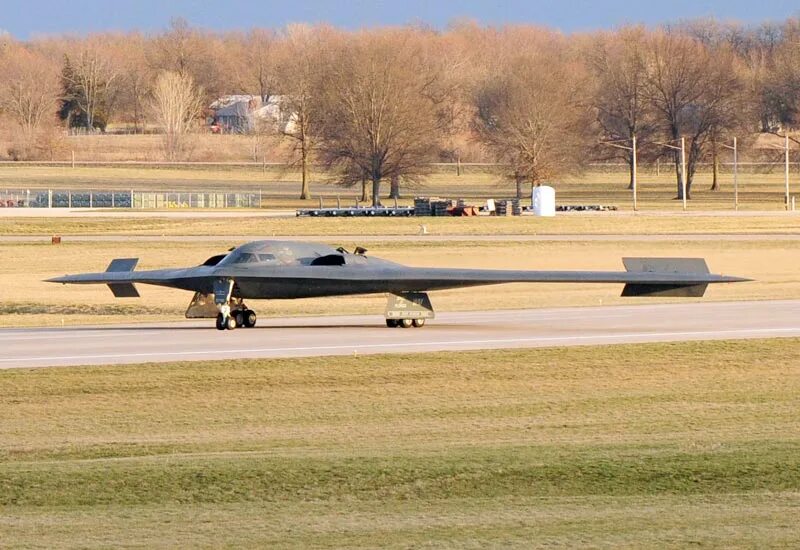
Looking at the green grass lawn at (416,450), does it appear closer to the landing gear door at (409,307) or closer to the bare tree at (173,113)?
the landing gear door at (409,307)

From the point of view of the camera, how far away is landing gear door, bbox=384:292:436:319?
2920 cm

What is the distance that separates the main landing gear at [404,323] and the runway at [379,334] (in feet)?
0.86

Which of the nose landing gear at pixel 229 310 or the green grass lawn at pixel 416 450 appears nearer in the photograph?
the green grass lawn at pixel 416 450

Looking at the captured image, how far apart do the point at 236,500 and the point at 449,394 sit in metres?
8.65

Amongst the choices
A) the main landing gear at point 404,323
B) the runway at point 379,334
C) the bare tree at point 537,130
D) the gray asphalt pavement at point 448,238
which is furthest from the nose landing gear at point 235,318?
the bare tree at point 537,130

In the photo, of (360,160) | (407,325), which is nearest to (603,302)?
(407,325)

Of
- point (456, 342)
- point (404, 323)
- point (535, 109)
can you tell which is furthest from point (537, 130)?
point (456, 342)

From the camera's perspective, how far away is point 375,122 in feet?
368

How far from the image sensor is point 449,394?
20438mm

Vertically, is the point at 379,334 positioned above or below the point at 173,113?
below

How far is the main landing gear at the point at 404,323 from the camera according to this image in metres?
29.5

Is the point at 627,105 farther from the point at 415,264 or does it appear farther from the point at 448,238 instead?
the point at 415,264

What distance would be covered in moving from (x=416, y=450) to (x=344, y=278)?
44.5 feet

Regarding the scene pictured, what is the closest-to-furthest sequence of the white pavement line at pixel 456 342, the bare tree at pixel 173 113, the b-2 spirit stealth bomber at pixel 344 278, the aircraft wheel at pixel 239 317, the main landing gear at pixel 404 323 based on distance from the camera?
1. the white pavement line at pixel 456 342
2. the b-2 spirit stealth bomber at pixel 344 278
3. the main landing gear at pixel 404 323
4. the aircraft wheel at pixel 239 317
5. the bare tree at pixel 173 113
